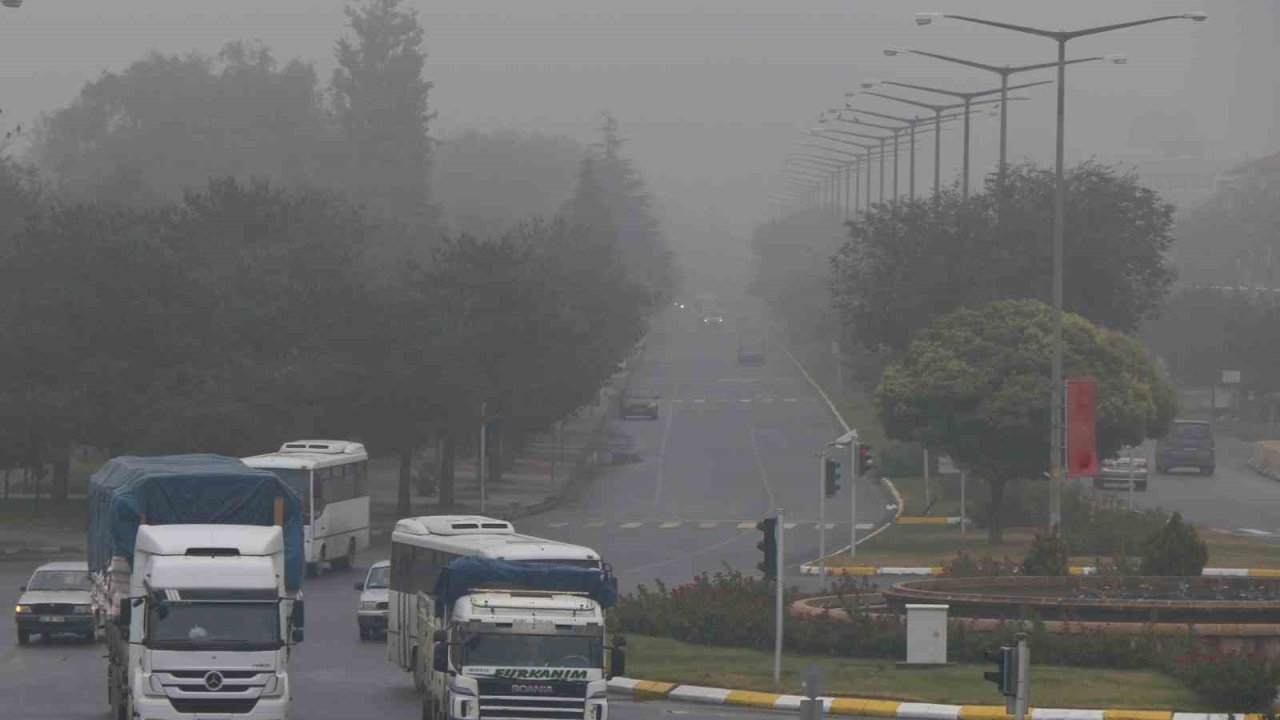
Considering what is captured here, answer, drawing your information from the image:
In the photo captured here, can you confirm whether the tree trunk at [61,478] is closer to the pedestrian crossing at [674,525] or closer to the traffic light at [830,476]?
the pedestrian crossing at [674,525]

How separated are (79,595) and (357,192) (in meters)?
124

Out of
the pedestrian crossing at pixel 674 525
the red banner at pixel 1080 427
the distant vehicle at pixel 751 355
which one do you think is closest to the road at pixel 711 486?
the pedestrian crossing at pixel 674 525

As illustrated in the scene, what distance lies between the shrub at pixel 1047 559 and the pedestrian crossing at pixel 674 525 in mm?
28533

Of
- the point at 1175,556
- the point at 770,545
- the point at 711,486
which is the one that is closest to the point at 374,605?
the point at 770,545

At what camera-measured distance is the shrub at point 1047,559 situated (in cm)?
4166

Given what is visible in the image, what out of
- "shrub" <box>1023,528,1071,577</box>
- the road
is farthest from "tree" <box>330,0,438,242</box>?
"shrub" <box>1023,528,1071,577</box>

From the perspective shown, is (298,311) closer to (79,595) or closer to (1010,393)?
(1010,393)

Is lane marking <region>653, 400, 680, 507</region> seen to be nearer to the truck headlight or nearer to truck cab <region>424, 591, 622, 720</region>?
truck cab <region>424, 591, 622, 720</region>

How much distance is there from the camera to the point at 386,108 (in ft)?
589

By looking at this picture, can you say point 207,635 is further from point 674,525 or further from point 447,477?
point 447,477

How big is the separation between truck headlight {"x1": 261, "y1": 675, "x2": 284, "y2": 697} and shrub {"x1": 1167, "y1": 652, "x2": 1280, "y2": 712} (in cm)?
1292

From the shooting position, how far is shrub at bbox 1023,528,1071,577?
1640 inches

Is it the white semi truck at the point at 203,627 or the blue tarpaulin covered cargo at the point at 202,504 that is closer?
the white semi truck at the point at 203,627

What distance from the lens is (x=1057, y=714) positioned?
1238 inches
